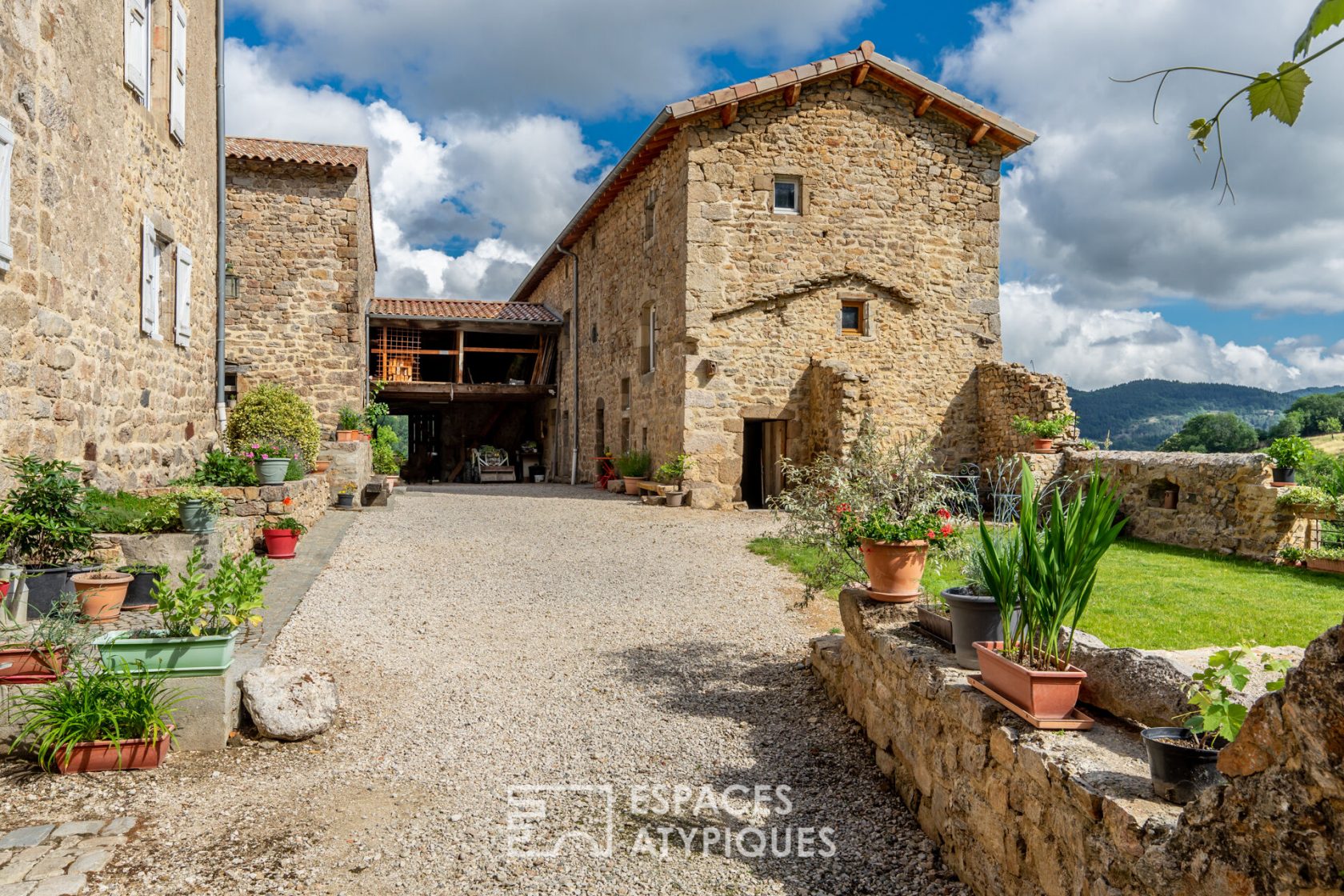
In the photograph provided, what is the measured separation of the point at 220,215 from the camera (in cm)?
990

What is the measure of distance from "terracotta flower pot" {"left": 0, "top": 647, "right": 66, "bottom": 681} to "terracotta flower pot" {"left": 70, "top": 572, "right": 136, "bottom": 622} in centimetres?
121

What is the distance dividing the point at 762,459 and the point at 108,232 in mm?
Result: 10513

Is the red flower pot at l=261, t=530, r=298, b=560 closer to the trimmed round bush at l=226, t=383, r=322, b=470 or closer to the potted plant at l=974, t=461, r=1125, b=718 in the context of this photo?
the trimmed round bush at l=226, t=383, r=322, b=470

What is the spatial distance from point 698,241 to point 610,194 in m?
4.79

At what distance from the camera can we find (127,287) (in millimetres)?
7062

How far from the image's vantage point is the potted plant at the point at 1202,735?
209cm

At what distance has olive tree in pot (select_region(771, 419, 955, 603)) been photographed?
4.35 metres

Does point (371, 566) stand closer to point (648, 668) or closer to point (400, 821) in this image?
point (648, 668)

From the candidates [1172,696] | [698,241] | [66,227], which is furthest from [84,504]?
[698,241]

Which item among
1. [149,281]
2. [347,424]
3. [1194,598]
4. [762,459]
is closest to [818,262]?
[762,459]

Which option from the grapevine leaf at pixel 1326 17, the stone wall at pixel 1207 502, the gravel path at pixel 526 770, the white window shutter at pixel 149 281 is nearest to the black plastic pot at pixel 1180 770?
the gravel path at pixel 526 770

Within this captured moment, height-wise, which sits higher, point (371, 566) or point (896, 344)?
point (896, 344)

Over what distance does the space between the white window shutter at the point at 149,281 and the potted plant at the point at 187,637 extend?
449cm

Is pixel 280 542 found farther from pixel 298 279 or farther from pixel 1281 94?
pixel 298 279
